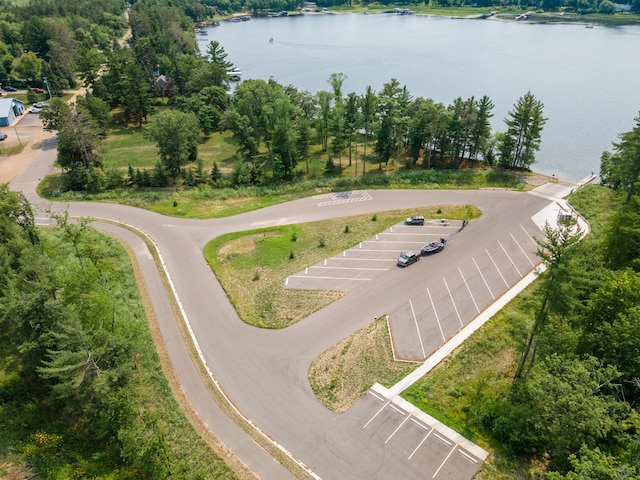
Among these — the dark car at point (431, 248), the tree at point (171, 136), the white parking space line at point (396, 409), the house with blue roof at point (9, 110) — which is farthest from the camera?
the house with blue roof at point (9, 110)

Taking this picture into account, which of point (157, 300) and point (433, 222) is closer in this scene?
point (157, 300)

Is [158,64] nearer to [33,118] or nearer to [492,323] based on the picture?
[33,118]

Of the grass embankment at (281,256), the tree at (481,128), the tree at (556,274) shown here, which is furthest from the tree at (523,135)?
the tree at (556,274)

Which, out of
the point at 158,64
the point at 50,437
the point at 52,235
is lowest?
the point at 50,437

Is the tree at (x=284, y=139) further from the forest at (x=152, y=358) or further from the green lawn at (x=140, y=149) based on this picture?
the forest at (x=152, y=358)

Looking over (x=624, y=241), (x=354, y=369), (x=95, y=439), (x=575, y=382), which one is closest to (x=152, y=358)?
(x=95, y=439)

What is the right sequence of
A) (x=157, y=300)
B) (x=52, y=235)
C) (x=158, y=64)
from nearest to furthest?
1. (x=157, y=300)
2. (x=52, y=235)
3. (x=158, y=64)

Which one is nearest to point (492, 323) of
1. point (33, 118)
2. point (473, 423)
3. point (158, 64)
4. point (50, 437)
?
point (473, 423)

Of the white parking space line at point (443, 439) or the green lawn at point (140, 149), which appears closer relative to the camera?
the white parking space line at point (443, 439)
